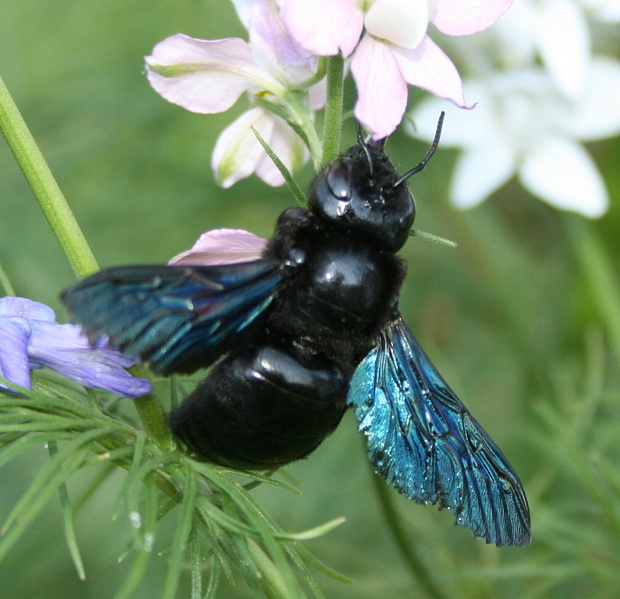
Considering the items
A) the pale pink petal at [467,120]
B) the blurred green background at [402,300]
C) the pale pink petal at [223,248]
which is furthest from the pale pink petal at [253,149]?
the pale pink petal at [467,120]

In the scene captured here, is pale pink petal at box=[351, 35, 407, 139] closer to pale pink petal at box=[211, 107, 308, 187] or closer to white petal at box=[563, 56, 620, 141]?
pale pink petal at box=[211, 107, 308, 187]

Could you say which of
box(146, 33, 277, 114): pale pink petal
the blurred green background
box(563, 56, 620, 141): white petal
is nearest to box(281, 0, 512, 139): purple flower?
box(146, 33, 277, 114): pale pink petal

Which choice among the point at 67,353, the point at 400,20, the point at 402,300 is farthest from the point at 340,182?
the point at 402,300

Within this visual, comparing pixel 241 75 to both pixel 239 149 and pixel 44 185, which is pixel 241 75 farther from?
pixel 44 185

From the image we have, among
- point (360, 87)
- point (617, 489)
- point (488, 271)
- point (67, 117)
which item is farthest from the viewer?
point (488, 271)

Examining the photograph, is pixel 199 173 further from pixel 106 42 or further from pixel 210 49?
pixel 210 49

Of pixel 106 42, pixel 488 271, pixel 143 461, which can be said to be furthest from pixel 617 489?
pixel 106 42
